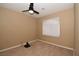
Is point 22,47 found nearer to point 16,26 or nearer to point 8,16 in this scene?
point 16,26

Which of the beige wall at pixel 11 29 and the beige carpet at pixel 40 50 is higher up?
the beige wall at pixel 11 29

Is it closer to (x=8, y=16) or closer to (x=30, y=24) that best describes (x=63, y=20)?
(x=30, y=24)

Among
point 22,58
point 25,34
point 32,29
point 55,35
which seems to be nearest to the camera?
point 22,58

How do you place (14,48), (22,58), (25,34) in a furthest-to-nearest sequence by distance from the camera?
1. (14,48)
2. (25,34)
3. (22,58)

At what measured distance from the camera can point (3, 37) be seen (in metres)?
2.58

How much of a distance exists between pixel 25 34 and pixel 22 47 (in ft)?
1.82

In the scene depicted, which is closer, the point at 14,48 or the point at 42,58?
the point at 42,58

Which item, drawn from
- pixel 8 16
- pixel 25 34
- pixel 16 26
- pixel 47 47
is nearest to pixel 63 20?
pixel 47 47

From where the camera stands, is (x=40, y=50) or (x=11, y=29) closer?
(x=40, y=50)

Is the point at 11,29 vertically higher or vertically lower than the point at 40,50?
higher

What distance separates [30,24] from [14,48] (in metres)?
1.13

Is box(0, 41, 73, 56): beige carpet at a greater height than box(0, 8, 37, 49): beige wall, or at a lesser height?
lesser

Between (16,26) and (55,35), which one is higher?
(16,26)

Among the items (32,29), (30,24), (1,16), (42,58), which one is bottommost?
(42,58)
